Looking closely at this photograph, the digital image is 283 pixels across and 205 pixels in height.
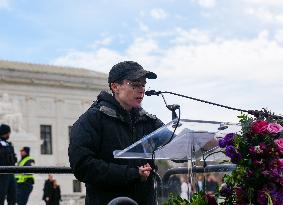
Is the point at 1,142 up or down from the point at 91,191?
up

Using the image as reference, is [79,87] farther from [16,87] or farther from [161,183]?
[161,183]

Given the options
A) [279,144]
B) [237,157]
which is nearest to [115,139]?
[237,157]

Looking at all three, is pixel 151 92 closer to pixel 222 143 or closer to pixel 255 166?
pixel 222 143

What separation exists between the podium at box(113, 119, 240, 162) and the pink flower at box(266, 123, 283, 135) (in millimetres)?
259

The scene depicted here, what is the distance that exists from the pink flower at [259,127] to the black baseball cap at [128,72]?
1.16m

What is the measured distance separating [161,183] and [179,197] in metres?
0.26

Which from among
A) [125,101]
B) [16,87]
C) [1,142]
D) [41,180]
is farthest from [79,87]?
[125,101]

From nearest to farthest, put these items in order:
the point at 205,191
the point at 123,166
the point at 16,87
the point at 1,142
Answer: the point at 205,191 → the point at 123,166 → the point at 1,142 → the point at 16,87

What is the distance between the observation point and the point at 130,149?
3.75 metres

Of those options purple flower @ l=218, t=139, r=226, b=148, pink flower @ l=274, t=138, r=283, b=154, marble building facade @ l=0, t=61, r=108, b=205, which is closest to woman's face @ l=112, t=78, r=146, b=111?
purple flower @ l=218, t=139, r=226, b=148

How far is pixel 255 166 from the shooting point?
134 inches

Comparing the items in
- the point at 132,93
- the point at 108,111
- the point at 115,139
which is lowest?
the point at 115,139

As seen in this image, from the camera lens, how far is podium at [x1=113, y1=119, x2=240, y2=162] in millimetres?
3754

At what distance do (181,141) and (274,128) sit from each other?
0.55 meters
